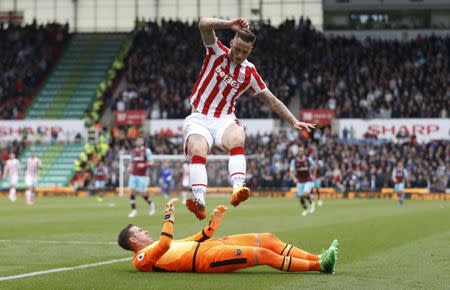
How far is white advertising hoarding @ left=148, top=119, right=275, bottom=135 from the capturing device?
5322 centimetres

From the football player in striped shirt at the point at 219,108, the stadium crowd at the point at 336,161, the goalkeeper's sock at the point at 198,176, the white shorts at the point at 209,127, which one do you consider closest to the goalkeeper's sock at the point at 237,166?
the football player in striped shirt at the point at 219,108

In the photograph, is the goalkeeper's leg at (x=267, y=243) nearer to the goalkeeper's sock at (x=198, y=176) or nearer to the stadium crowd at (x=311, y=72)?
the goalkeeper's sock at (x=198, y=176)

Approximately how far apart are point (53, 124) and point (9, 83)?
5.45m

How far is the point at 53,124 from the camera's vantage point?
186 ft

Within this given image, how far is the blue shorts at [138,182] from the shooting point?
29766mm

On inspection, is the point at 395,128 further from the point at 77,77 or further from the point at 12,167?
the point at 12,167

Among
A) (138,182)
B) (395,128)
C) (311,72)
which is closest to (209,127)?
(138,182)

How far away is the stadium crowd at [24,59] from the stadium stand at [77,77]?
700 mm

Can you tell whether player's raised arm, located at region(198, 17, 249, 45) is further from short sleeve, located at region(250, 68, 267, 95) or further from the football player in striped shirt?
short sleeve, located at region(250, 68, 267, 95)

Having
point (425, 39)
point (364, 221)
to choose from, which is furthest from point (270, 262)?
point (425, 39)

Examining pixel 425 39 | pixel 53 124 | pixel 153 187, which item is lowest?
pixel 153 187

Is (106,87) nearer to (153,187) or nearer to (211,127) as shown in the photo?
(153,187)

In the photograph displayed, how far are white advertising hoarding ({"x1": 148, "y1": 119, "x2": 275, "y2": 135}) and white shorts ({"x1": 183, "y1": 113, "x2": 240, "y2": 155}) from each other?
4029 centimetres

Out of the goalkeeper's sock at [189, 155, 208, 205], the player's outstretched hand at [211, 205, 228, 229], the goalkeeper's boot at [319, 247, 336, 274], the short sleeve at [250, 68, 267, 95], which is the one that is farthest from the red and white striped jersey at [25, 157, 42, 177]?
the goalkeeper's boot at [319, 247, 336, 274]
